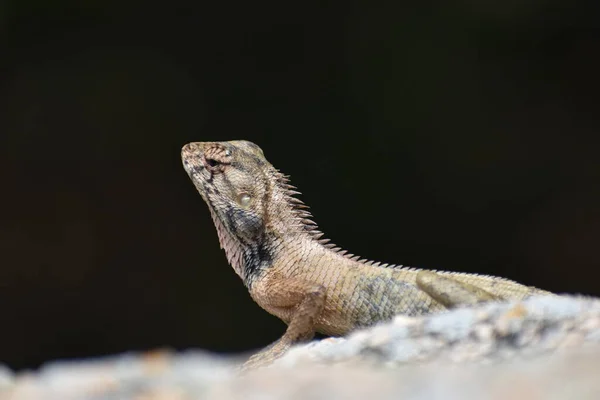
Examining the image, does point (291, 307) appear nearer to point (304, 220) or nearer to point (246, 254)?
point (246, 254)

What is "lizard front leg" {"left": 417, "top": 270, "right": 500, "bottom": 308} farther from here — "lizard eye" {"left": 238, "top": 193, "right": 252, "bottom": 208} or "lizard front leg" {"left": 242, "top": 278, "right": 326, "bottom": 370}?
"lizard eye" {"left": 238, "top": 193, "right": 252, "bottom": 208}

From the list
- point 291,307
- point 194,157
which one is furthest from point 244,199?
point 291,307

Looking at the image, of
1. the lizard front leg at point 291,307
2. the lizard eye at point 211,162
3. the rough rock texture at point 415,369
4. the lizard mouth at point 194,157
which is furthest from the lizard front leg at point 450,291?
the lizard mouth at point 194,157

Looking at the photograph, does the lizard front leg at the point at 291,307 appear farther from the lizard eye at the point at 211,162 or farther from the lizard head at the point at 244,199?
the lizard eye at the point at 211,162

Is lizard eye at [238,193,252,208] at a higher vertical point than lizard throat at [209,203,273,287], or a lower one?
higher

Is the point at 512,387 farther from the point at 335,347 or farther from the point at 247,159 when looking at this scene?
the point at 247,159

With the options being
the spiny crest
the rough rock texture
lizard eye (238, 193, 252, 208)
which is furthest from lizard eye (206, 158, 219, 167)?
the rough rock texture
